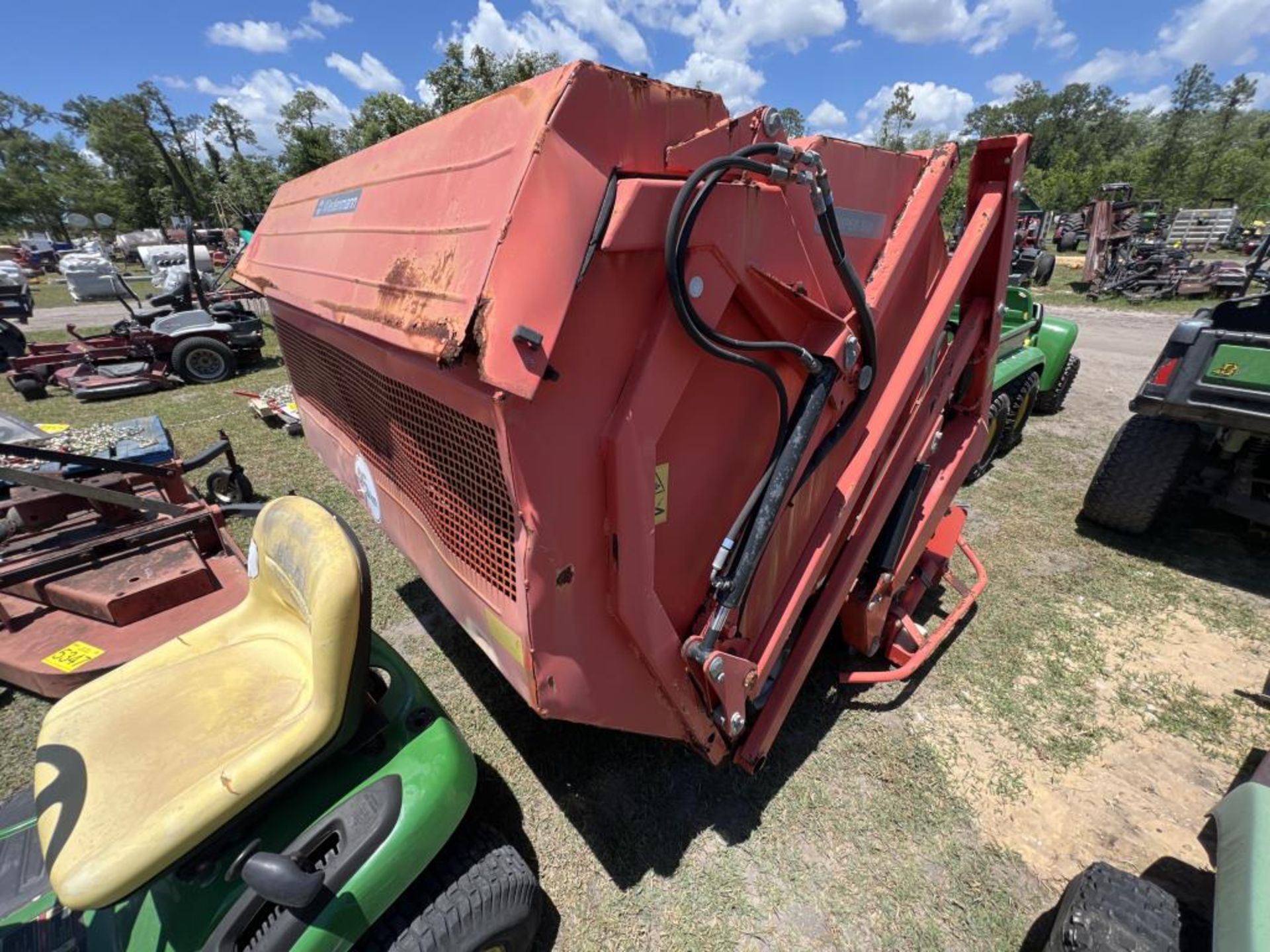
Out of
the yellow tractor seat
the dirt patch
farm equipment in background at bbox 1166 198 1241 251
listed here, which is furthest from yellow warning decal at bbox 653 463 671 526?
farm equipment in background at bbox 1166 198 1241 251

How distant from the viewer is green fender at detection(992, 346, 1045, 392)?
183 inches

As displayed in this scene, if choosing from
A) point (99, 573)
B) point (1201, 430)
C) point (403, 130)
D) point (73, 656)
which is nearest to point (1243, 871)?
point (1201, 430)

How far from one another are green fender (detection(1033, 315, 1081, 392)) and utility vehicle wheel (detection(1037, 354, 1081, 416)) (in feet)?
1.58

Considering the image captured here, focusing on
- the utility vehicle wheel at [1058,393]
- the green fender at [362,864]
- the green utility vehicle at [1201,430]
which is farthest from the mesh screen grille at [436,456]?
the utility vehicle wheel at [1058,393]

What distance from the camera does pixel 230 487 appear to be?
4570 mm

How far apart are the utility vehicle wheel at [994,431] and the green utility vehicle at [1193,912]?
3251 mm

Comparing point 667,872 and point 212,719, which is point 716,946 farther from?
point 212,719

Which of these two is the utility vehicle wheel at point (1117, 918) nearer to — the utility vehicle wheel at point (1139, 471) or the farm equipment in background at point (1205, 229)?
the utility vehicle wheel at point (1139, 471)

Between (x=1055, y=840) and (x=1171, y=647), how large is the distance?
171 cm

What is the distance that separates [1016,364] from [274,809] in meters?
5.82

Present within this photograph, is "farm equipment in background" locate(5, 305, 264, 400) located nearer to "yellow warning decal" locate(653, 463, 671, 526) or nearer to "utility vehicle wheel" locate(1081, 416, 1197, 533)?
"yellow warning decal" locate(653, 463, 671, 526)

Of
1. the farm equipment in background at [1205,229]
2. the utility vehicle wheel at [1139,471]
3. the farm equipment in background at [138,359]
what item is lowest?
the farm equipment in background at [138,359]

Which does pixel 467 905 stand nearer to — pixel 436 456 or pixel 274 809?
pixel 274 809

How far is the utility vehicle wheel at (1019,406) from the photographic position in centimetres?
523
